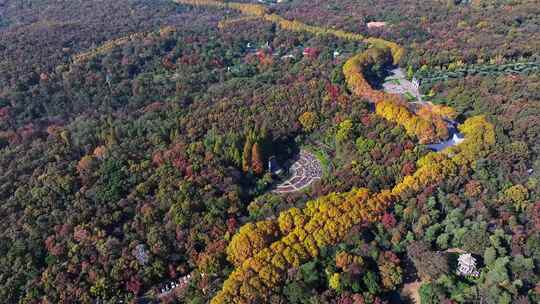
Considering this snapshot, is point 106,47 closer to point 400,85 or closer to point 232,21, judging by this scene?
point 232,21

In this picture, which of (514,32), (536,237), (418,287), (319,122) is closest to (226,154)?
(319,122)

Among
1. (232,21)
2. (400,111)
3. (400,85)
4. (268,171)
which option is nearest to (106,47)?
(232,21)

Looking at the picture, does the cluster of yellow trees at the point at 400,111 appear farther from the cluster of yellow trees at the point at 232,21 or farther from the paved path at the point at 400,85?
the cluster of yellow trees at the point at 232,21

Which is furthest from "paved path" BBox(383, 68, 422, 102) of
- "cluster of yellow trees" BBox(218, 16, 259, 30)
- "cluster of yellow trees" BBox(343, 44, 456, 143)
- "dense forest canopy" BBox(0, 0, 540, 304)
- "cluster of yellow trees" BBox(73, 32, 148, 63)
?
"cluster of yellow trees" BBox(73, 32, 148, 63)

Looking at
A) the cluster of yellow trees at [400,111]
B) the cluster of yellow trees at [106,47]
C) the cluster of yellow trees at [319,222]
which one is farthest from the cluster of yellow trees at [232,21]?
the cluster of yellow trees at [319,222]

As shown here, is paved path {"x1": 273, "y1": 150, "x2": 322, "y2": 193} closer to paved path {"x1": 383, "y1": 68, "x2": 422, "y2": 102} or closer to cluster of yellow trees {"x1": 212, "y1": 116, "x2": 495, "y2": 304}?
cluster of yellow trees {"x1": 212, "y1": 116, "x2": 495, "y2": 304}

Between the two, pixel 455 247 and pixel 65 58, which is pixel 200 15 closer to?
pixel 65 58
